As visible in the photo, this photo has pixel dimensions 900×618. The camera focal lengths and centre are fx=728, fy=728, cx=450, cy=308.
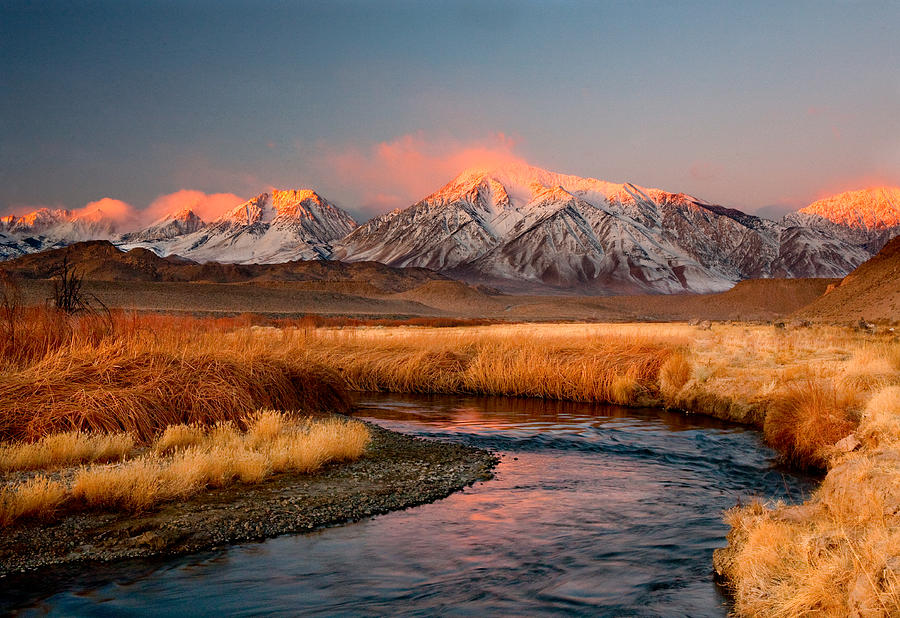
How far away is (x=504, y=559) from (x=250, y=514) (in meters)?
3.16

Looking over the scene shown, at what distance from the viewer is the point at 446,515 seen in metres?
9.72

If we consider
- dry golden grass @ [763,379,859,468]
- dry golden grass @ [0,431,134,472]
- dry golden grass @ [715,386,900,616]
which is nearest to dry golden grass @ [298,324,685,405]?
dry golden grass @ [763,379,859,468]

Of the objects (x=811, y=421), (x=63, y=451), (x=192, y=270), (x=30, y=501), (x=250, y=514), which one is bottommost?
(x=250, y=514)

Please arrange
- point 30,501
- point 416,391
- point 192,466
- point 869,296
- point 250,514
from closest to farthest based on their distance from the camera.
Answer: point 30,501, point 250,514, point 192,466, point 416,391, point 869,296

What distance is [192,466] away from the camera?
962 centimetres

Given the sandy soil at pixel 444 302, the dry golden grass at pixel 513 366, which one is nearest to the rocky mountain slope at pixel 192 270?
the sandy soil at pixel 444 302

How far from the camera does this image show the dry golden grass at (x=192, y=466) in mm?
8352

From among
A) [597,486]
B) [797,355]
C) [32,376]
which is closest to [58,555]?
[32,376]

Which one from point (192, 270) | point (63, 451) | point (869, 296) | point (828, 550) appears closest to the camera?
point (828, 550)

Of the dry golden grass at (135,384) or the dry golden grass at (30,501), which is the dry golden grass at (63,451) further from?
the dry golden grass at (30,501)

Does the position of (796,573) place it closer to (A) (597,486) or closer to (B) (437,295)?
(A) (597,486)

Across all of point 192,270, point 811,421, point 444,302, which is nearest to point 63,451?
point 811,421

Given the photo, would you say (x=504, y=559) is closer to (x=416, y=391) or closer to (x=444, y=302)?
(x=416, y=391)

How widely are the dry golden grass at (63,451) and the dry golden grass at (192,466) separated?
53 cm
